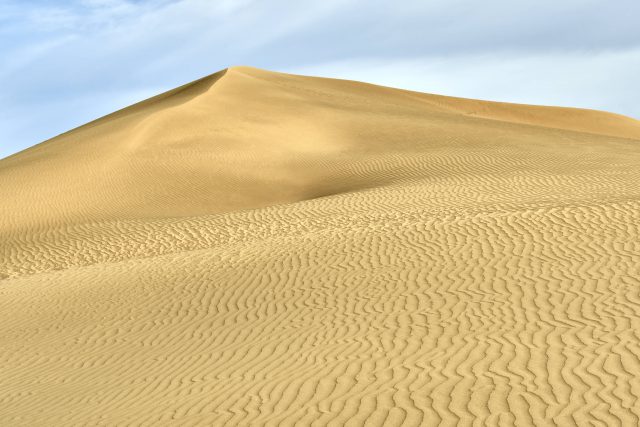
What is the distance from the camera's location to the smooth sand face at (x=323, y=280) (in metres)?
8.99

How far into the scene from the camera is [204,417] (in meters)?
8.71

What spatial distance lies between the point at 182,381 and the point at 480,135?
28.3m

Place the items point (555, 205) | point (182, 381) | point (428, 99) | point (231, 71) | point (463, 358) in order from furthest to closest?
point (428, 99) → point (231, 71) → point (555, 205) → point (182, 381) → point (463, 358)

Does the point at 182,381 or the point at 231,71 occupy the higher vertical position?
the point at 231,71

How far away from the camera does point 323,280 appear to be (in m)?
15.5

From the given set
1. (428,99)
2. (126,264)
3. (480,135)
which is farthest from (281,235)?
(428,99)

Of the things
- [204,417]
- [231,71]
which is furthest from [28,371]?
[231,71]

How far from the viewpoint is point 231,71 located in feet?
169

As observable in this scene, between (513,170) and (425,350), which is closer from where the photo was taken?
(425,350)

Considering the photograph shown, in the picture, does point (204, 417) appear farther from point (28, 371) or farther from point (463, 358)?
point (28, 371)

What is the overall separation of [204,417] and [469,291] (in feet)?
19.6

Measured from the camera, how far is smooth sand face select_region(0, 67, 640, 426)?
8.99 meters

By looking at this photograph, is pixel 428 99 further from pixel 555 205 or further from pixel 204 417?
pixel 204 417

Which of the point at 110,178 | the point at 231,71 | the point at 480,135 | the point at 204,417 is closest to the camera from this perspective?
the point at 204,417
